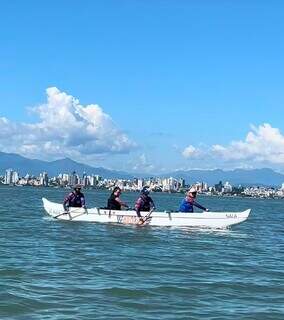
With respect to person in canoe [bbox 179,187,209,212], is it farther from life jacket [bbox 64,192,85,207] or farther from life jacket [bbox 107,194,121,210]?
life jacket [bbox 64,192,85,207]

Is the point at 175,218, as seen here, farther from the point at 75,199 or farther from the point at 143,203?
the point at 75,199

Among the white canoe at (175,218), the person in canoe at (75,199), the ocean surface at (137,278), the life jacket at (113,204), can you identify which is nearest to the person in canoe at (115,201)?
the life jacket at (113,204)

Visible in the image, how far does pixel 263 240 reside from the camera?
107ft

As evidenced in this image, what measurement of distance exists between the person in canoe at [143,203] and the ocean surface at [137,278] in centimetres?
573

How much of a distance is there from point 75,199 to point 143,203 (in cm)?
524

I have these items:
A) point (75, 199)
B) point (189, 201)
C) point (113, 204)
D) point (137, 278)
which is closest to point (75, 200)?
point (75, 199)

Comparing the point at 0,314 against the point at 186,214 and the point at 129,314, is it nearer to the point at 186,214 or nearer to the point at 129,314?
the point at 129,314

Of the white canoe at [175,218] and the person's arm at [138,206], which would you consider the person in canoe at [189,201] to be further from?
the person's arm at [138,206]

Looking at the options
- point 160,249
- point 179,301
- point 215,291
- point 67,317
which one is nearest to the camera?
point 67,317

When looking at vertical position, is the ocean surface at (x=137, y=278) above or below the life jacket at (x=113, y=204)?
below

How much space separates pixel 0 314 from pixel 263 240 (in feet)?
71.4

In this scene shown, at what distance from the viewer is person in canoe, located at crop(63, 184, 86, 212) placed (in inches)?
1512

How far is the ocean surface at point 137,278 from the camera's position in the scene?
1339cm

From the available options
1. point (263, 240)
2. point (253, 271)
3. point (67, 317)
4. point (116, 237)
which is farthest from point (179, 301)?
point (263, 240)
